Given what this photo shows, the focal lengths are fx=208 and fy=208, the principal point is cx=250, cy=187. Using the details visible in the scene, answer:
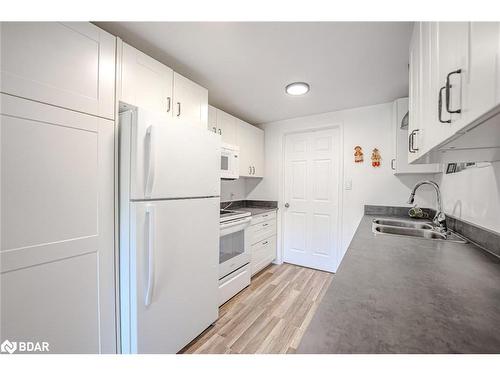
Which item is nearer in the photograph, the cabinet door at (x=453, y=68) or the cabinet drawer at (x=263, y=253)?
the cabinet door at (x=453, y=68)

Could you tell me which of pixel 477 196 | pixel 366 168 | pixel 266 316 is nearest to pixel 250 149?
pixel 366 168

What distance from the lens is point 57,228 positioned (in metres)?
1.04

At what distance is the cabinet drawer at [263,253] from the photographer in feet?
8.89

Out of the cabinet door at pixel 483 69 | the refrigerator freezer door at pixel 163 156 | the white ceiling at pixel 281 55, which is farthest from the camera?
the white ceiling at pixel 281 55

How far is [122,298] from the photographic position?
1265 mm

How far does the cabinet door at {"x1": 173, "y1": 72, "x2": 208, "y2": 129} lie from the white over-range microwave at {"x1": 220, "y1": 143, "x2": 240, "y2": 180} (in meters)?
0.47

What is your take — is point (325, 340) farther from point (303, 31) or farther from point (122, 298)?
point (303, 31)

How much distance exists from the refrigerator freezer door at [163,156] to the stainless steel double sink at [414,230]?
4.63ft

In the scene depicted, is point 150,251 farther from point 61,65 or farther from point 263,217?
point 263,217

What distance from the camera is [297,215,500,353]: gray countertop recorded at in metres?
0.45

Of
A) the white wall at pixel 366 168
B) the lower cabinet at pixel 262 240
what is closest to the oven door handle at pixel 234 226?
the lower cabinet at pixel 262 240

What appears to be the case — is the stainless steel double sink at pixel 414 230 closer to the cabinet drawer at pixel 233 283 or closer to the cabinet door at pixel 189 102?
the cabinet drawer at pixel 233 283

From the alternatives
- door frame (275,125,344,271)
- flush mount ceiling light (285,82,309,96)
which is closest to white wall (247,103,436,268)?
door frame (275,125,344,271)

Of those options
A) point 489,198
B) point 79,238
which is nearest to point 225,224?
point 79,238
